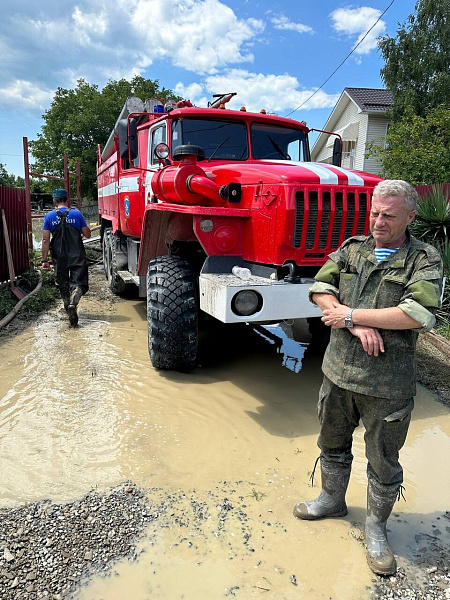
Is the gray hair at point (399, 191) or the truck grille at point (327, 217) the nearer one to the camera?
the gray hair at point (399, 191)

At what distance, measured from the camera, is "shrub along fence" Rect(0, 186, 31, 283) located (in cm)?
720

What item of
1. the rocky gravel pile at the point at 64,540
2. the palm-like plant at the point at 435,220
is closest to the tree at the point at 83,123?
the palm-like plant at the point at 435,220

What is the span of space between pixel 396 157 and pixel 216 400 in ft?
33.0

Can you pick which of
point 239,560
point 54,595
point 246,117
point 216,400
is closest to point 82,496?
point 54,595

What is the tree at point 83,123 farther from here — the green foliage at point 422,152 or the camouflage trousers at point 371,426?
the camouflage trousers at point 371,426

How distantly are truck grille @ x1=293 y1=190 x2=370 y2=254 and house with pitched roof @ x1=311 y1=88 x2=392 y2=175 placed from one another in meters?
17.5

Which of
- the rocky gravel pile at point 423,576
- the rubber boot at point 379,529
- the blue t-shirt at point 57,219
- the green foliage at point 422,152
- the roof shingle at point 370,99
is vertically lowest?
the rocky gravel pile at point 423,576

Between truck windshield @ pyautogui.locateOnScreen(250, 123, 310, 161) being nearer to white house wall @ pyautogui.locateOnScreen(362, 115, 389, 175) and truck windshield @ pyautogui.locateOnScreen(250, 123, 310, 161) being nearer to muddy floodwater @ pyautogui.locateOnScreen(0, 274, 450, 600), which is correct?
muddy floodwater @ pyautogui.locateOnScreen(0, 274, 450, 600)

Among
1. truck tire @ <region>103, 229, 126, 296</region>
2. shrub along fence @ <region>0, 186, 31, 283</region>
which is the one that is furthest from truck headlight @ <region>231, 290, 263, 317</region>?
shrub along fence @ <region>0, 186, 31, 283</region>

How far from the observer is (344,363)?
2176mm

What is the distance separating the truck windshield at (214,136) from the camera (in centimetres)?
479

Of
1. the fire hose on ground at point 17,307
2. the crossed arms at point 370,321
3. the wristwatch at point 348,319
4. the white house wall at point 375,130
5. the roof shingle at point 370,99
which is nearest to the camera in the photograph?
the crossed arms at point 370,321

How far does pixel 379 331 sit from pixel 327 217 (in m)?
1.87

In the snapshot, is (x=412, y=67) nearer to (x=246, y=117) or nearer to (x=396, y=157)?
(x=396, y=157)
